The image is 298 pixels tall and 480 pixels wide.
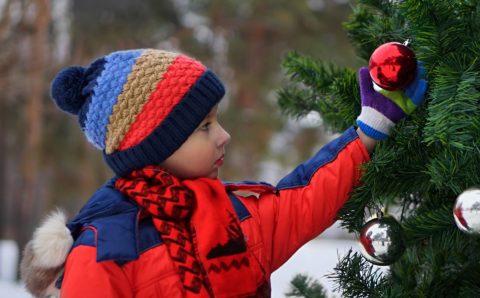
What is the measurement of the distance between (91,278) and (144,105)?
1.45 feet

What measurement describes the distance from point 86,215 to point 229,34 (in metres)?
8.35

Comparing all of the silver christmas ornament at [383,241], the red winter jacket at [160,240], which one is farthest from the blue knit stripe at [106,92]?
the silver christmas ornament at [383,241]

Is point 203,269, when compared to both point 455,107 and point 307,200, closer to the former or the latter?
point 307,200

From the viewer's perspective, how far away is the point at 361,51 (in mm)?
1604

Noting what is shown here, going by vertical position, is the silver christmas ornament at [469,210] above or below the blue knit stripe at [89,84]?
below

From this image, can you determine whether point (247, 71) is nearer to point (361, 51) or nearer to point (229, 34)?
point (229, 34)

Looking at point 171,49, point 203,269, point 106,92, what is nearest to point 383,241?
point 203,269

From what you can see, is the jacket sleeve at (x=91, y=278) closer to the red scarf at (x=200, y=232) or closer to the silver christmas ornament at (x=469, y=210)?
the red scarf at (x=200, y=232)

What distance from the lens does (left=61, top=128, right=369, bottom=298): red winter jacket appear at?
54.8 inches

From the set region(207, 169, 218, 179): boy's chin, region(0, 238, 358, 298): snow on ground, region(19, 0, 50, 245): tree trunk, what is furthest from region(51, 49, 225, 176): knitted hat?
region(19, 0, 50, 245): tree trunk

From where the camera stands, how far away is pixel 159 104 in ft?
5.17

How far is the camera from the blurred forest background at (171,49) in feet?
26.5

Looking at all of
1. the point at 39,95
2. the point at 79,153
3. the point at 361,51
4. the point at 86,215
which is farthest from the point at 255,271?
the point at 79,153

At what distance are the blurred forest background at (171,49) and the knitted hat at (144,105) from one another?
20.6 ft
